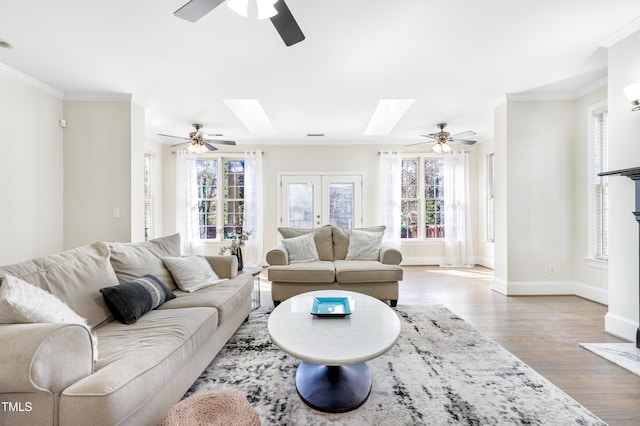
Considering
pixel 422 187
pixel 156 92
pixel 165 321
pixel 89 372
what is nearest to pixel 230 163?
pixel 156 92

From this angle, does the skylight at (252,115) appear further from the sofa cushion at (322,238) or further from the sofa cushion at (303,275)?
the sofa cushion at (303,275)

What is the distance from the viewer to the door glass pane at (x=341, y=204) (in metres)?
6.52

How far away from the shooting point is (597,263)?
12.5ft

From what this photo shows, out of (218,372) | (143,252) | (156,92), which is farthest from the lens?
(156,92)

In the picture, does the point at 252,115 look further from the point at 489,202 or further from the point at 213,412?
the point at 489,202

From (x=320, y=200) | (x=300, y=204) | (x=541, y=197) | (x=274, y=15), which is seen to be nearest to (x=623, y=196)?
(x=541, y=197)

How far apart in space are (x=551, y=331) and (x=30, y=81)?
20.1 feet

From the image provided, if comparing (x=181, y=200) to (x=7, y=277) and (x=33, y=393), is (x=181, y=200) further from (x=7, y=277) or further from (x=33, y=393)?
(x=33, y=393)

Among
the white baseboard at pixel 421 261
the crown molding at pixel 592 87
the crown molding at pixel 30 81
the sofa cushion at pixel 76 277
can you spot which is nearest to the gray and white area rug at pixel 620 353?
the crown molding at pixel 592 87

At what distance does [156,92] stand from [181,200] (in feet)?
9.47

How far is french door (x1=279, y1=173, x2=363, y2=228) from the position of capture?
6492mm

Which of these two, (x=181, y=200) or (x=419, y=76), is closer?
(x=419, y=76)

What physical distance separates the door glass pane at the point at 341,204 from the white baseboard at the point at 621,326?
4.26 metres

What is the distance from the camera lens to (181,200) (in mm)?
6289
